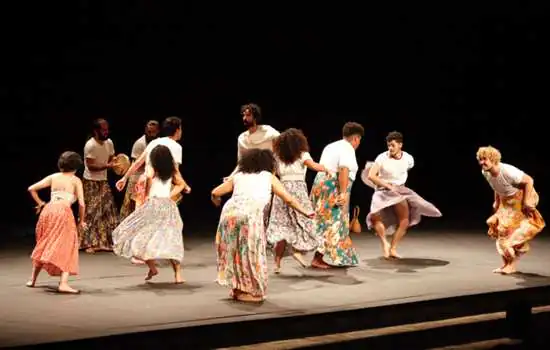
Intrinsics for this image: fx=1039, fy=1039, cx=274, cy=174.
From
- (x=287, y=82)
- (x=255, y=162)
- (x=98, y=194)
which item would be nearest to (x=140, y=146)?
(x=98, y=194)

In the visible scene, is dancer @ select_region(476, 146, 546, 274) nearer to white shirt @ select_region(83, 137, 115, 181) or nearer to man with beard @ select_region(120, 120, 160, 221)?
man with beard @ select_region(120, 120, 160, 221)

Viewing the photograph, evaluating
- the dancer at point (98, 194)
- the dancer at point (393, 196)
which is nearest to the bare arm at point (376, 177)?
the dancer at point (393, 196)

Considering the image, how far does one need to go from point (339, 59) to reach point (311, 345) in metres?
9.34

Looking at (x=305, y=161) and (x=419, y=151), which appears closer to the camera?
(x=305, y=161)

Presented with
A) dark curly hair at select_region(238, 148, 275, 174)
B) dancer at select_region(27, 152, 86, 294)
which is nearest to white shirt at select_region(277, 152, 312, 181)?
dark curly hair at select_region(238, 148, 275, 174)

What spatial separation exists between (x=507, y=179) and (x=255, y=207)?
7.64ft

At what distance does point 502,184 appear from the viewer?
323 inches

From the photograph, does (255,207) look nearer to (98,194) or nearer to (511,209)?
(511,209)

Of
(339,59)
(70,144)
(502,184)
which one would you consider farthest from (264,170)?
(339,59)

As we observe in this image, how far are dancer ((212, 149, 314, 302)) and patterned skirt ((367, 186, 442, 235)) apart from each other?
227cm

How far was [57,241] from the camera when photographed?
284 inches

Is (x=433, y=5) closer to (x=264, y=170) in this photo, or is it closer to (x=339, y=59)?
(x=339, y=59)

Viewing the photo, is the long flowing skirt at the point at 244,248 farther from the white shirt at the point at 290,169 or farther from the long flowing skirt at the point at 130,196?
the long flowing skirt at the point at 130,196

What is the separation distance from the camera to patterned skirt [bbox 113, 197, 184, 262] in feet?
24.8
